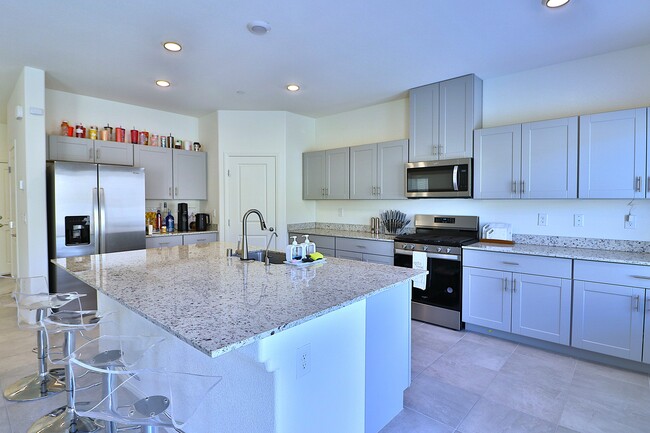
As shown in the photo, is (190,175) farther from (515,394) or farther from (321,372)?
(515,394)

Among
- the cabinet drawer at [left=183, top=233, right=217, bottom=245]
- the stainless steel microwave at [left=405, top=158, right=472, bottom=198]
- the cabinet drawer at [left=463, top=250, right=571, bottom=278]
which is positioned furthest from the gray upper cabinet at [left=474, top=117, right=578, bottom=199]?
the cabinet drawer at [left=183, top=233, right=217, bottom=245]

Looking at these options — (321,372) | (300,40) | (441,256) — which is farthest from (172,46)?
(441,256)

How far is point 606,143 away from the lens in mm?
2799

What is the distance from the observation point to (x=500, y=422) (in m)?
2.05

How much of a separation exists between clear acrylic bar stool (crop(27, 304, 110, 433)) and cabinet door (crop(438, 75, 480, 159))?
3.39m

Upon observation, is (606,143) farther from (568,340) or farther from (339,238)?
(339,238)

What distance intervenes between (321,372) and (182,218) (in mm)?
4079

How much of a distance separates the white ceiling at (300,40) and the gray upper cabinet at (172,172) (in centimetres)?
94

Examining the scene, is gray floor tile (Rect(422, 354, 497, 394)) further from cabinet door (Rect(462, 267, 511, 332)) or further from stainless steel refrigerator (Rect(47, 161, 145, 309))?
stainless steel refrigerator (Rect(47, 161, 145, 309))

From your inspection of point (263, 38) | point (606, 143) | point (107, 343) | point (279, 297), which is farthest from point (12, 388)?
point (606, 143)

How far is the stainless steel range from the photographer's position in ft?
11.3

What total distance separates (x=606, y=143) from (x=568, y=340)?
1655mm

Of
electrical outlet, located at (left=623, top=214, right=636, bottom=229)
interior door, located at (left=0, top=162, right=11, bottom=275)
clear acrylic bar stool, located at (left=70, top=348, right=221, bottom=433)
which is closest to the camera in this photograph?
clear acrylic bar stool, located at (left=70, top=348, right=221, bottom=433)

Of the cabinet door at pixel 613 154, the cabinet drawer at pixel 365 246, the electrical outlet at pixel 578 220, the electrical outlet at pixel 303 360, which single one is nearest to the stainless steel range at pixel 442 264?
the cabinet drawer at pixel 365 246
